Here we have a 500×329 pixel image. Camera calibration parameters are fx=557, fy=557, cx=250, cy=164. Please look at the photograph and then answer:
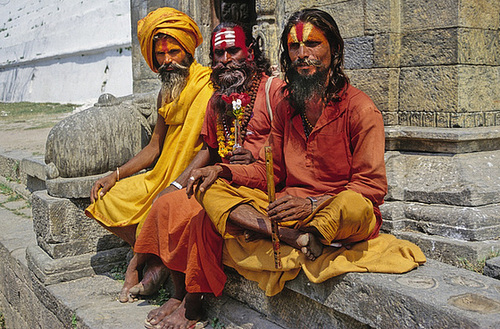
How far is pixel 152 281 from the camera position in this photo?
3793 millimetres

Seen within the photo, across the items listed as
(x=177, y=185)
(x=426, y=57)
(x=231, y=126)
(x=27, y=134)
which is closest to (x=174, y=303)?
(x=177, y=185)

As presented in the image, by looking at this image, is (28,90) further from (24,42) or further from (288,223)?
(288,223)

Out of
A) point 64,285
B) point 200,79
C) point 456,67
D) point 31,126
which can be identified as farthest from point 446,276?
point 31,126

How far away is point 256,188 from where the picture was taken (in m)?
3.17

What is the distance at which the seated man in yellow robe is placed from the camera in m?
3.99

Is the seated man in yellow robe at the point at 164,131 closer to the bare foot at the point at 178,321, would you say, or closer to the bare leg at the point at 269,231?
the bare foot at the point at 178,321

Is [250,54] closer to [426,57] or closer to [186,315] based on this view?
[426,57]

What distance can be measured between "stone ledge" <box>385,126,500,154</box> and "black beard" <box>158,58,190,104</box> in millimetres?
1535

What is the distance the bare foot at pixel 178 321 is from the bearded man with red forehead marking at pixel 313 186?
0.45m

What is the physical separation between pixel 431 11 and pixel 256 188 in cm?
168

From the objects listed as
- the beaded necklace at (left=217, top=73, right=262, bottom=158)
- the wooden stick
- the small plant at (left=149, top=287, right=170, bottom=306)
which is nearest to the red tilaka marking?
the wooden stick

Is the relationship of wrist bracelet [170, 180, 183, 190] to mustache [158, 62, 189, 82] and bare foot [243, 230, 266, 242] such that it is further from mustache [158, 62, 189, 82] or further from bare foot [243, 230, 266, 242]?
bare foot [243, 230, 266, 242]

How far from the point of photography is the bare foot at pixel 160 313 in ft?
10.9

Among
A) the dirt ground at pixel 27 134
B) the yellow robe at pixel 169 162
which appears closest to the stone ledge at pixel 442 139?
the yellow robe at pixel 169 162
